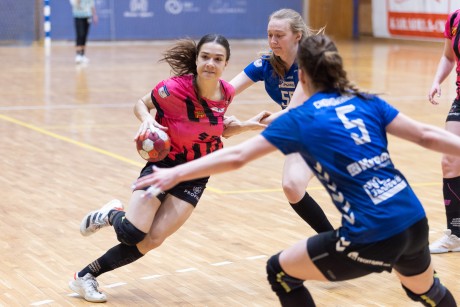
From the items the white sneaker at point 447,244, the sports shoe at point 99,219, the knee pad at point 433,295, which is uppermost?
the knee pad at point 433,295

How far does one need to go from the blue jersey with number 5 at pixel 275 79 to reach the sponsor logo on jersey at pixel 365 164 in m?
2.21

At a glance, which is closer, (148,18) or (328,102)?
(328,102)

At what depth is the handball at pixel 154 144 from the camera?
4961 mm

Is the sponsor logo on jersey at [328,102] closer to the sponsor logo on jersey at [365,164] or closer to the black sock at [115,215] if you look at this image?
the sponsor logo on jersey at [365,164]

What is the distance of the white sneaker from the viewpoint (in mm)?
6348

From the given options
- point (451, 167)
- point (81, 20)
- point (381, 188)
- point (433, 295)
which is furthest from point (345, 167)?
point (81, 20)

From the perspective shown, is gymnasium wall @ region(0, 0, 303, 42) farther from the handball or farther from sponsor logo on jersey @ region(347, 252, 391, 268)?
sponsor logo on jersey @ region(347, 252, 391, 268)

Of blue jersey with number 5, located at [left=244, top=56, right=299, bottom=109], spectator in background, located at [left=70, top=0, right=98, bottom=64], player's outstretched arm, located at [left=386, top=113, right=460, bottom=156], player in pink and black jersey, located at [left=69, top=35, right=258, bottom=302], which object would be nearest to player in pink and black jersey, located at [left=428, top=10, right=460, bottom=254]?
blue jersey with number 5, located at [left=244, top=56, right=299, bottom=109]

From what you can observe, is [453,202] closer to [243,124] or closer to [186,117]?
[243,124]

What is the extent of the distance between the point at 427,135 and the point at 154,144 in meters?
1.72

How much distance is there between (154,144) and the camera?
5004 mm

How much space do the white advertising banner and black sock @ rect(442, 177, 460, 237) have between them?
60.4 feet

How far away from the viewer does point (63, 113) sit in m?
13.2

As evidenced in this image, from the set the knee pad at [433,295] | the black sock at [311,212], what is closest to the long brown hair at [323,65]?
the knee pad at [433,295]
